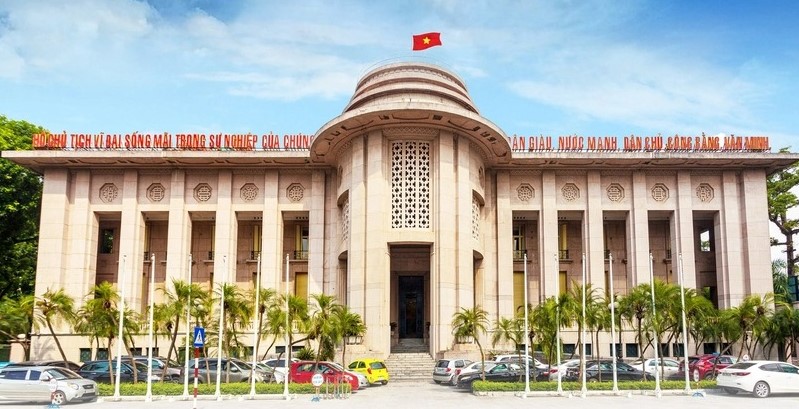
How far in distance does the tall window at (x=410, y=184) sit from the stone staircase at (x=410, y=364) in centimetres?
683

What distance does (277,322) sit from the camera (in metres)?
27.9

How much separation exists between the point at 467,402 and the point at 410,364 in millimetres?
11862

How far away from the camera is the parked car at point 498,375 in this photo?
27453 millimetres

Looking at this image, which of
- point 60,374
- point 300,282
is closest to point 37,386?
point 60,374

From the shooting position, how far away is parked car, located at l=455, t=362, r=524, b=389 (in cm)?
2745

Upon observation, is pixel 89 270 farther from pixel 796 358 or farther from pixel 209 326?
pixel 796 358

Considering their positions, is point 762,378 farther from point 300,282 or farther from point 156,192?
point 156,192

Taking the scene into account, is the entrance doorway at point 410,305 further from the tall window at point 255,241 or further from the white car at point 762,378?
the white car at point 762,378

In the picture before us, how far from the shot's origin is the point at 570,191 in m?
43.2

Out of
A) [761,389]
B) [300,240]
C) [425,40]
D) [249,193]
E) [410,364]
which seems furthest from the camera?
[300,240]

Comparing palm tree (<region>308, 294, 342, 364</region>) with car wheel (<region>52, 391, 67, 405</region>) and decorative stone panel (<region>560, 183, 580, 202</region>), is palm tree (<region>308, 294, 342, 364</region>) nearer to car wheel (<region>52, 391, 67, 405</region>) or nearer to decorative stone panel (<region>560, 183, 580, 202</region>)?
car wheel (<region>52, 391, 67, 405</region>)

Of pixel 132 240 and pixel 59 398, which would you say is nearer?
pixel 59 398

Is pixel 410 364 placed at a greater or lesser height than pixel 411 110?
lesser

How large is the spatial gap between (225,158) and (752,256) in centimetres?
3266
